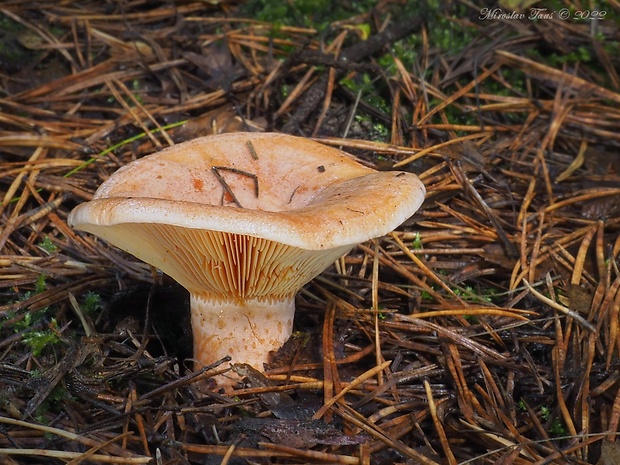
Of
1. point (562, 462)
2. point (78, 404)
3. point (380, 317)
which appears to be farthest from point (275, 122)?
point (562, 462)

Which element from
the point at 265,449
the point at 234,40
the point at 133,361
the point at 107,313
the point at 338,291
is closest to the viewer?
the point at 265,449

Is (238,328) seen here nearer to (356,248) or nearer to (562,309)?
(356,248)

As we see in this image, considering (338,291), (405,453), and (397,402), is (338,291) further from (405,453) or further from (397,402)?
(405,453)

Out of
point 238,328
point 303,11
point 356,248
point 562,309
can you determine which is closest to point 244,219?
point 238,328

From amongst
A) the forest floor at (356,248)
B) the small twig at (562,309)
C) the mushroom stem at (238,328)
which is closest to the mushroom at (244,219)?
the mushroom stem at (238,328)

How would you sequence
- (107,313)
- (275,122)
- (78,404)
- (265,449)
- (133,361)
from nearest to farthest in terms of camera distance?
(265,449) → (78,404) → (133,361) → (107,313) → (275,122)

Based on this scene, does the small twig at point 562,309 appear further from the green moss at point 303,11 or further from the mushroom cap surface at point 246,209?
the green moss at point 303,11
